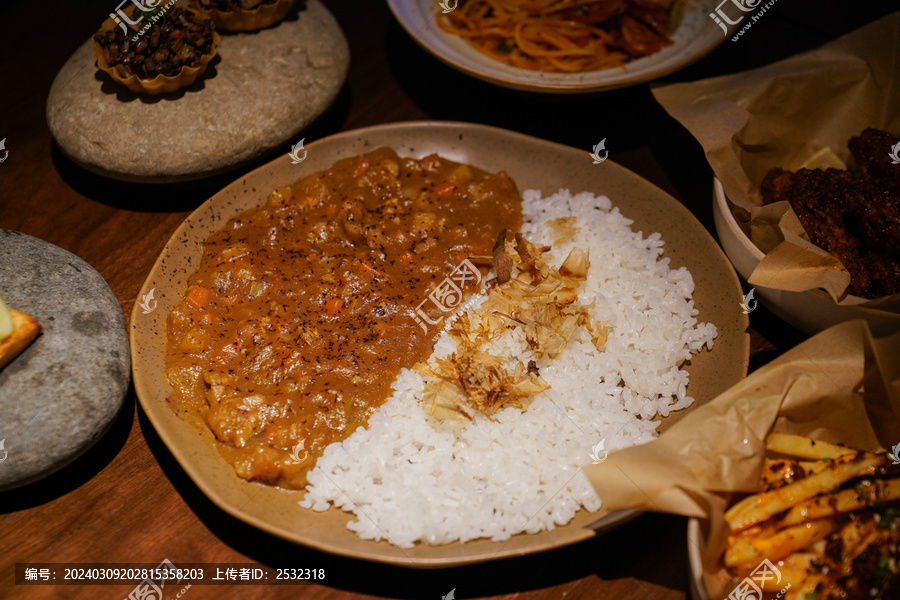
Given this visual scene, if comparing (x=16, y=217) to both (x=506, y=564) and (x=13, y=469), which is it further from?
(x=506, y=564)

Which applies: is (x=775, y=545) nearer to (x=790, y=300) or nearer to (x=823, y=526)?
(x=823, y=526)

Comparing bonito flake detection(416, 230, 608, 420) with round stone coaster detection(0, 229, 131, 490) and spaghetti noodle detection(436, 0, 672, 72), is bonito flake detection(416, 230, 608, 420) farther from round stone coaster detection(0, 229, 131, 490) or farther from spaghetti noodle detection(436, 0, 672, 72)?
spaghetti noodle detection(436, 0, 672, 72)

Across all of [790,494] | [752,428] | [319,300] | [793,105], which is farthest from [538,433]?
[793,105]

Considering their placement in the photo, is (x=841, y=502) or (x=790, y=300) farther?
(x=790, y=300)

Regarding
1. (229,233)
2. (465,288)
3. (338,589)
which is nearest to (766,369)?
(465,288)

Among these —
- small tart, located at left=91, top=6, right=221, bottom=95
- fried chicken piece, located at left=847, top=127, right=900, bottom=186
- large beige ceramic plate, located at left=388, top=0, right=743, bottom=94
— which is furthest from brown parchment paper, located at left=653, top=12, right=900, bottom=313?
small tart, located at left=91, top=6, right=221, bottom=95

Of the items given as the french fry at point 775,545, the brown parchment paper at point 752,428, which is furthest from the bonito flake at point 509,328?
the french fry at point 775,545
